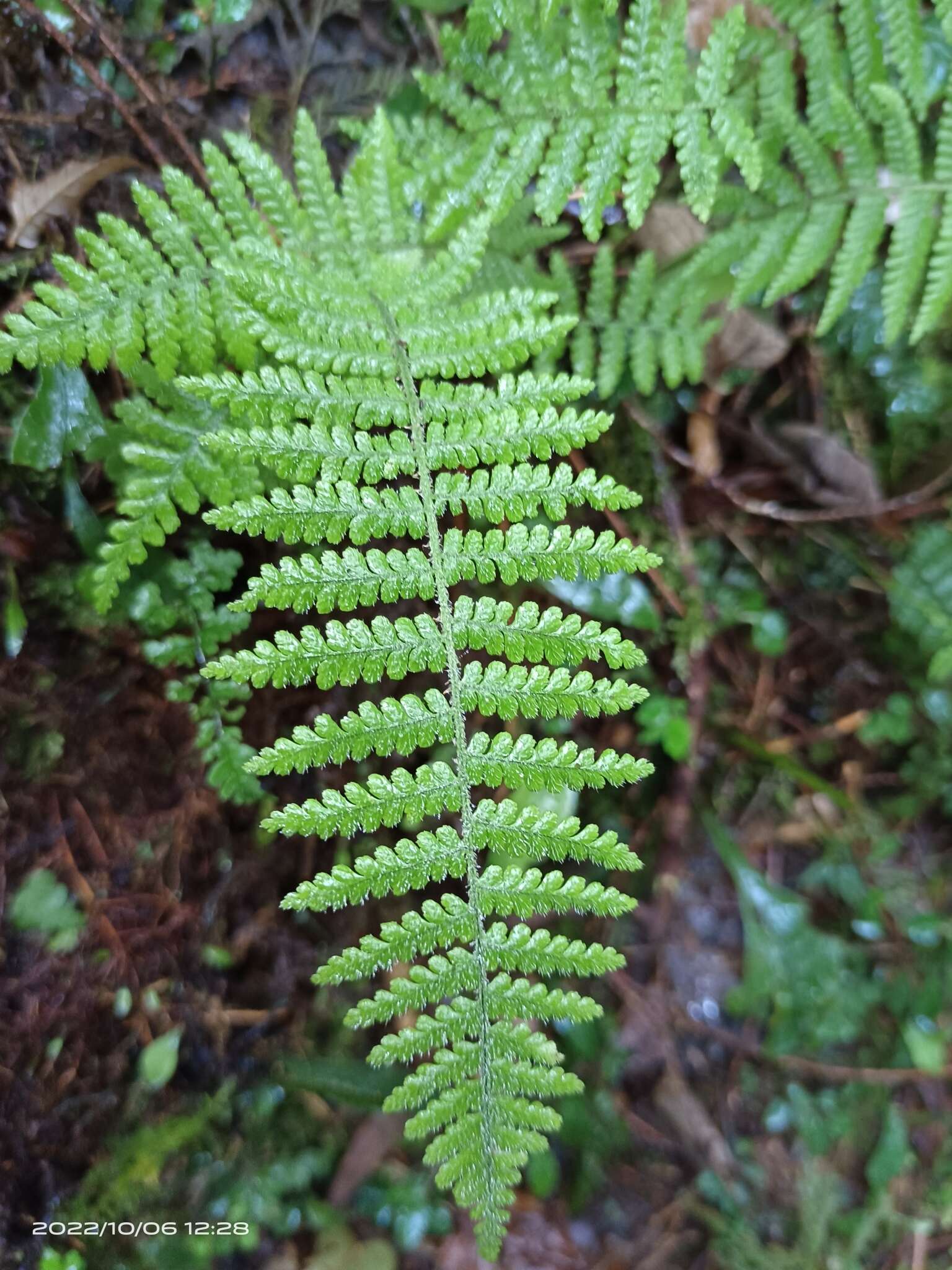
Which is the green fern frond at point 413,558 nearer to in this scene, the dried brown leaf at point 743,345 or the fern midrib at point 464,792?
the fern midrib at point 464,792

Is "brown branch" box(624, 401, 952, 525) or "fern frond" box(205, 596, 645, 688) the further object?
"brown branch" box(624, 401, 952, 525)

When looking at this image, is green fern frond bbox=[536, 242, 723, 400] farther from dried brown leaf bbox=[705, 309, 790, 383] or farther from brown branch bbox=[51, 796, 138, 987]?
brown branch bbox=[51, 796, 138, 987]

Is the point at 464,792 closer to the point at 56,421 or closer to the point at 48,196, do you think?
the point at 56,421

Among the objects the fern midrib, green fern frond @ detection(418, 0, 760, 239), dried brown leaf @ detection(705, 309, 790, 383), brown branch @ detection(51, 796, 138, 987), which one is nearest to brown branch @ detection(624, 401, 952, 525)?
dried brown leaf @ detection(705, 309, 790, 383)

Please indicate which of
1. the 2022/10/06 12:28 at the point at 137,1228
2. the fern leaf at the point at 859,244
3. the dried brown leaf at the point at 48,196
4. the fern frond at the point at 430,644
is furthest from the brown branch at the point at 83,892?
the fern leaf at the point at 859,244

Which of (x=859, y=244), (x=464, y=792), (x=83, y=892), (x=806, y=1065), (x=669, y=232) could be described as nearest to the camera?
(x=464, y=792)

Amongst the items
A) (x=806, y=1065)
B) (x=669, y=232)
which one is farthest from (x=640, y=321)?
(x=806, y=1065)
